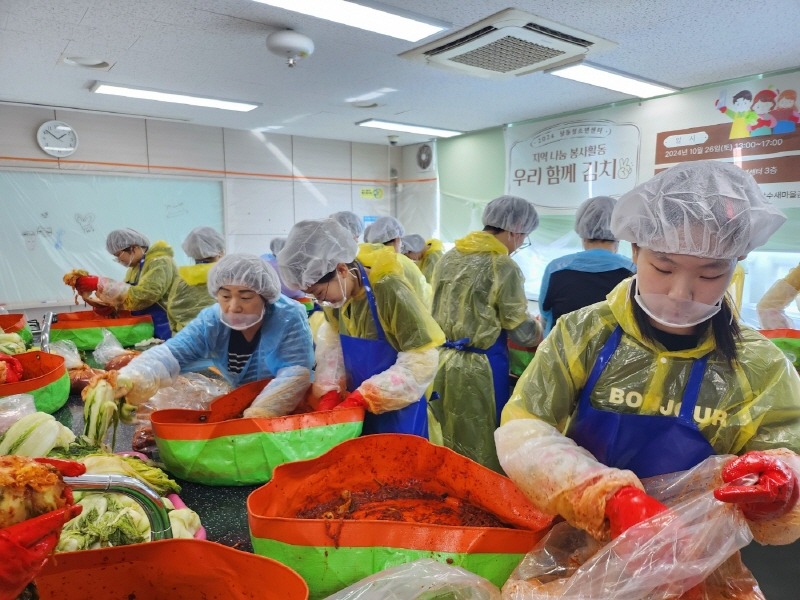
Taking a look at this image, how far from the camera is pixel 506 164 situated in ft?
19.5

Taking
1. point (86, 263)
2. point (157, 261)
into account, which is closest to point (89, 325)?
point (157, 261)

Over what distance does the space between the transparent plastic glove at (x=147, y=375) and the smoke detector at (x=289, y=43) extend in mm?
1885

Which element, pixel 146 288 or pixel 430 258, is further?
pixel 430 258

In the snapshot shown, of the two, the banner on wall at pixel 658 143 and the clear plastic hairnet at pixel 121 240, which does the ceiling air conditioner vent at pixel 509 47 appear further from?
the clear plastic hairnet at pixel 121 240

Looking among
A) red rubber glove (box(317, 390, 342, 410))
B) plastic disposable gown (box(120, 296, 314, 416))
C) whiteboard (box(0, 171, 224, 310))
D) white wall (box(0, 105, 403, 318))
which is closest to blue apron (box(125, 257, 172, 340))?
plastic disposable gown (box(120, 296, 314, 416))

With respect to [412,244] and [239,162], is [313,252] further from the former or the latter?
[239,162]

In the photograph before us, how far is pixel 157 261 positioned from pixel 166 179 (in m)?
2.32

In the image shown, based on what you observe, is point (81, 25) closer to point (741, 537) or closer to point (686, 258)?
point (686, 258)

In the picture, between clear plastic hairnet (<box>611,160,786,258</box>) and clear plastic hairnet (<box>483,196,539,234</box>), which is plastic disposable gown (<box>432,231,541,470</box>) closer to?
clear plastic hairnet (<box>483,196,539,234</box>)

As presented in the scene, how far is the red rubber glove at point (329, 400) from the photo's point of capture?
5.85 ft

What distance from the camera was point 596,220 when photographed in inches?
117


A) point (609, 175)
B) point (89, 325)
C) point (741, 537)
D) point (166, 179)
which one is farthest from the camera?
point (166, 179)

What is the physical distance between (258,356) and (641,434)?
1.52 m

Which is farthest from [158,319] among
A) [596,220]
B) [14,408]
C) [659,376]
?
[659,376]
